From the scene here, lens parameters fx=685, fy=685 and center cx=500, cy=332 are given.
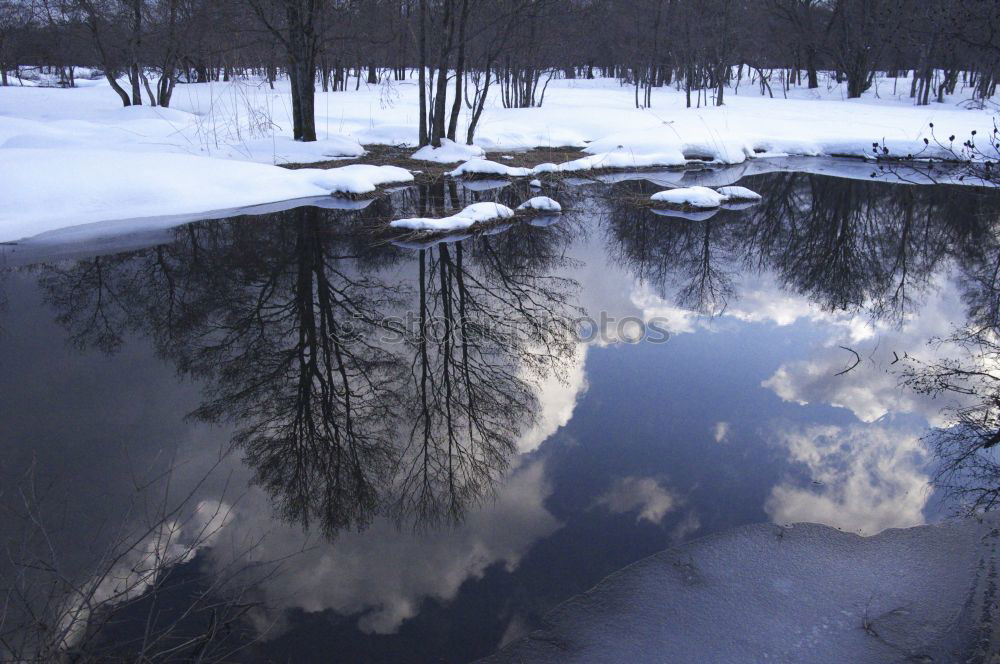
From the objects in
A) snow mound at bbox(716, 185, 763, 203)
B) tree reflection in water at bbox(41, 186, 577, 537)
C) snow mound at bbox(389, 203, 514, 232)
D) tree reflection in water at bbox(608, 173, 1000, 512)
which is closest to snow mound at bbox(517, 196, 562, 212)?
snow mound at bbox(389, 203, 514, 232)

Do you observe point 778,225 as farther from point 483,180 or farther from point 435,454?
point 435,454

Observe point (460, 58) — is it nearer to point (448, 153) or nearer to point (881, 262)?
point (448, 153)

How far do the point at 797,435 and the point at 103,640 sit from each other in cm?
589

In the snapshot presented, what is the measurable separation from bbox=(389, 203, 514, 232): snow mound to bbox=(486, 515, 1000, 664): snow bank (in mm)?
9106

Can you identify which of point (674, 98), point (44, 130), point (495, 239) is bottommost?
point (495, 239)

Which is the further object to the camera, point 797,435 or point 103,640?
point 797,435

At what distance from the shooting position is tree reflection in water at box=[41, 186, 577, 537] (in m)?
5.82

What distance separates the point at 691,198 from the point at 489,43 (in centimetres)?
1131

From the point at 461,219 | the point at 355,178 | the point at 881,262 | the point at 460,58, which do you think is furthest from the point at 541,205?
the point at 460,58

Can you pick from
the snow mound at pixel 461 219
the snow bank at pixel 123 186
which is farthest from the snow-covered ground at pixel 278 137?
the snow mound at pixel 461 219

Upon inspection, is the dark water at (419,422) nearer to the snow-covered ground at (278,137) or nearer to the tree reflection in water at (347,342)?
the tree reflection in water at (347,342)

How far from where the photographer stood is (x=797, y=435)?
262 inches

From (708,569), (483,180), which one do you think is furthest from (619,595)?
(483,180)

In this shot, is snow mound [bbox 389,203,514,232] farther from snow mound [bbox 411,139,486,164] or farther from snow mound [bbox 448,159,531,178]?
snow mound [bbox 411,139,486,164]
